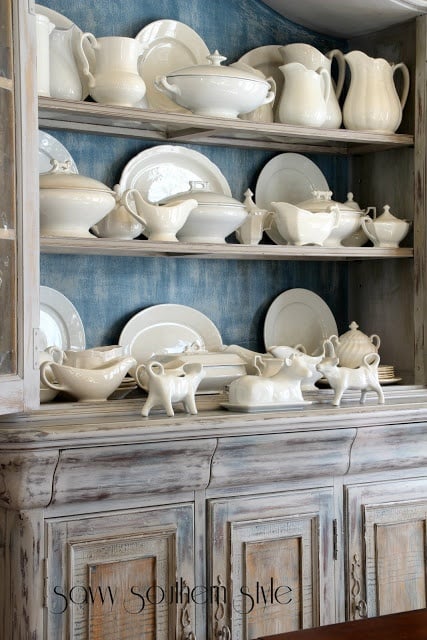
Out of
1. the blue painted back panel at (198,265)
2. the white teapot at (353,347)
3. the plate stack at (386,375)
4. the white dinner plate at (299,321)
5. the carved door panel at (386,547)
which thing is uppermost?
the blue painted back panel at (198,265)

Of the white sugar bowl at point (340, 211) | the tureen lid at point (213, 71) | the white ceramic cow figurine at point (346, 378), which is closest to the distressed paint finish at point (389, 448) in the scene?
the white ceramic cow figurine at point (346, 378)

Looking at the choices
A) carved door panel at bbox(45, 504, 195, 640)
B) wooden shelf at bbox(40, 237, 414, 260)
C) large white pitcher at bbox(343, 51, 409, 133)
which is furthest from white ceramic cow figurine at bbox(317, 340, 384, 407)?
large white pitcher at bbox(343, 51, 409, 133)

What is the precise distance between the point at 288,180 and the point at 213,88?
65 cm

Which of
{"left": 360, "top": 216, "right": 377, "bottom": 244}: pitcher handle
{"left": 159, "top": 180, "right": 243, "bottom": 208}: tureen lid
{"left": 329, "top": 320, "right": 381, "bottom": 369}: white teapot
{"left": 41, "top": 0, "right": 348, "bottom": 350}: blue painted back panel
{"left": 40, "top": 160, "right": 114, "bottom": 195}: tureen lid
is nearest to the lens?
{"left": 40, "top": 160, "right": 114, "bottom": 195}: tureen lid

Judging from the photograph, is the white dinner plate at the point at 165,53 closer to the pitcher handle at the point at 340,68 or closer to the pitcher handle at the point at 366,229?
the pitcher handle at the point at 340,68

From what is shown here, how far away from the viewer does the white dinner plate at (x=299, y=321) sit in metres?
3.58

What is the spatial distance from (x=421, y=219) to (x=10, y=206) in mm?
1466

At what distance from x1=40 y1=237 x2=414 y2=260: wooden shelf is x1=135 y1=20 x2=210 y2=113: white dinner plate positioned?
1.60 feet

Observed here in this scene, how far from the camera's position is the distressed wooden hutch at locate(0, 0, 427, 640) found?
251cm

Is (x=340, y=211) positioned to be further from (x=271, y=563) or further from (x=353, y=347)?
(x=271, y=563)

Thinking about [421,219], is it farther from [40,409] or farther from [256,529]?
[40,409]

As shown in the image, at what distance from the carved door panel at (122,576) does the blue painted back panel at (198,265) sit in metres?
0.78

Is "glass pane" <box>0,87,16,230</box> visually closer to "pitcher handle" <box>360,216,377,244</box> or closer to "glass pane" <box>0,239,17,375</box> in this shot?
"glass pane" <box>0,239,17,375</box>

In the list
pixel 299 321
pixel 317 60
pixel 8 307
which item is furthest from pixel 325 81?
pixel 8 307
